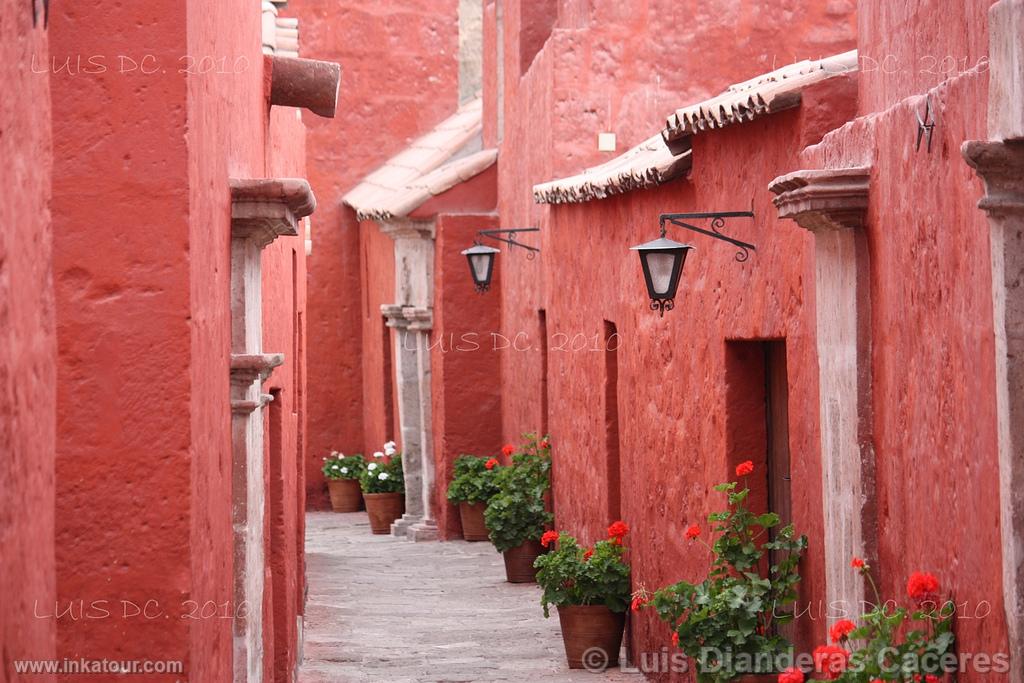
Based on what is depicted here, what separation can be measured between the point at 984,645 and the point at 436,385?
13128mm

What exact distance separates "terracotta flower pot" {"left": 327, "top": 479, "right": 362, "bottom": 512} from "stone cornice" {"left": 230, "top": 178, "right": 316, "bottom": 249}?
14222mm

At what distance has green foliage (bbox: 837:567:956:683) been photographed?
4.86 m

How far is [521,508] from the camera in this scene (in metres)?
13.9

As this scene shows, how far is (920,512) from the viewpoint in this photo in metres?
5.27

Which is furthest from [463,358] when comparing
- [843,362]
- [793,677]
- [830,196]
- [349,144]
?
[793,677]

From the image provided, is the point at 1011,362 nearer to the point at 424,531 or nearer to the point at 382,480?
the point at 424,531

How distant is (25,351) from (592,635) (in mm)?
7172

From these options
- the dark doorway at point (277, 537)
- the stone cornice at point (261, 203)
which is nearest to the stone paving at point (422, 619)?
the dark doorway at point (277, 537)

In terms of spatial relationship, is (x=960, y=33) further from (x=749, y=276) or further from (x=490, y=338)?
(x=490, y=338)

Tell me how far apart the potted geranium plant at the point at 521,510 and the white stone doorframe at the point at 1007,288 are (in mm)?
9634

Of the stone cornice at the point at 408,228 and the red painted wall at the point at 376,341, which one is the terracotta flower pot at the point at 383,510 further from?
the stone cornice at the point at 408,228

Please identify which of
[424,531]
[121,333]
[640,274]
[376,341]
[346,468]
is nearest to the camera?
[121,333]

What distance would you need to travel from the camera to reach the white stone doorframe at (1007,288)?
4086mm

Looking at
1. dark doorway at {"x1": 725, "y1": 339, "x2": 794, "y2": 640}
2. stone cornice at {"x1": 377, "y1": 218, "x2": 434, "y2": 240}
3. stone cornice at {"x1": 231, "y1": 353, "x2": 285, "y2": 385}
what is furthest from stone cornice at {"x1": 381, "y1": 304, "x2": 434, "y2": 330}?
stone cornice at {"x1": 231, "y1": 353, "x2": 285, "y2": 385}
